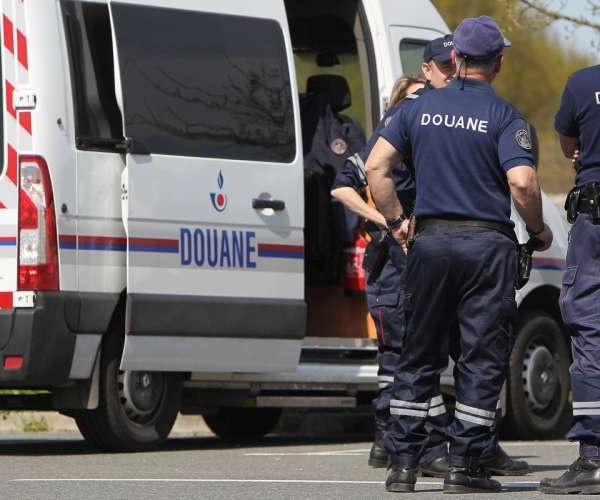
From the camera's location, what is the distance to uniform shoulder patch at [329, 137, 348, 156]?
1061cm

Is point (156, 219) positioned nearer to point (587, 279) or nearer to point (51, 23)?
point (51, 23)

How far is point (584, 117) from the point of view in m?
7.33

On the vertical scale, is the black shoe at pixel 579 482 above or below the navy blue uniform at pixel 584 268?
below

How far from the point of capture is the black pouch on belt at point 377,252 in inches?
341

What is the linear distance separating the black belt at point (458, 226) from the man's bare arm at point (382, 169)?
245 millimetres

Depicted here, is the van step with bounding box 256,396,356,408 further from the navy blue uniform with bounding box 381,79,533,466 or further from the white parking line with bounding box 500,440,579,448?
the navy blue uniform with bounding box 381,79,533,466

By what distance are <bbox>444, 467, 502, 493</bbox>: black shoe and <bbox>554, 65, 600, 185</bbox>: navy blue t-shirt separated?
1.21 metres

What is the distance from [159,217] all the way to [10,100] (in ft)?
3.08

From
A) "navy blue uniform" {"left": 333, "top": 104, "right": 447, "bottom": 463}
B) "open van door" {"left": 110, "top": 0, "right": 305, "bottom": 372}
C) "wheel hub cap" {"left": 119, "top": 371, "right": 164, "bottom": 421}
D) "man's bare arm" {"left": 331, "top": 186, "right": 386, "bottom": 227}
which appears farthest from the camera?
"wheel hub cap" {"left": 119, "top": 371, "right": 164, "bottom": 421}

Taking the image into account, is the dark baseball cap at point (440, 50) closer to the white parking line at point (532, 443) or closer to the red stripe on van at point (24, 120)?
the red stripe on van at point (24, 120)

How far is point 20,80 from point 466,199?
2.75 metres

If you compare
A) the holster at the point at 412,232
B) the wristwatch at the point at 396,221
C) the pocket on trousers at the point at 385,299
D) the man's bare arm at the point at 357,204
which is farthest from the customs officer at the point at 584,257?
the man's bare arm at the point at 357,204

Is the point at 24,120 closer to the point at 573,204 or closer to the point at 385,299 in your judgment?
the point at 385,299

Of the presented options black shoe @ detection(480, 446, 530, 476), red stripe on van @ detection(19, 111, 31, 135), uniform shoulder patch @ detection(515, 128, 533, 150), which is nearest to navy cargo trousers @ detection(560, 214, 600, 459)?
uniform shoulder patch @ detection(515, 128, 533, 150)
